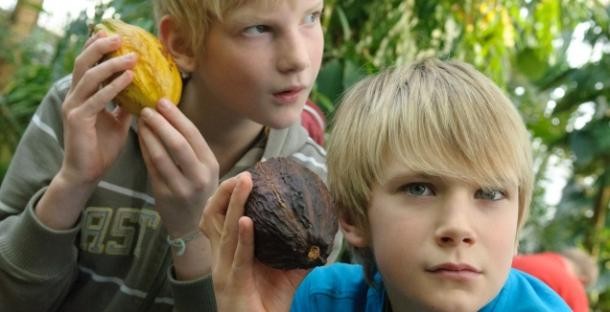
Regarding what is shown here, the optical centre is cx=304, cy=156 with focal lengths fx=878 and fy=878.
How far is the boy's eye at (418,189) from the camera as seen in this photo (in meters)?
1.23

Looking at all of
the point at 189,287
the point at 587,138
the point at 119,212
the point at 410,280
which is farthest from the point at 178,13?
the point at 587,138

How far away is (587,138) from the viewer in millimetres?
3705

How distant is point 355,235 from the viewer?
1392 mm

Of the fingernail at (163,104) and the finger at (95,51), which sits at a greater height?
the finger at (95,51)

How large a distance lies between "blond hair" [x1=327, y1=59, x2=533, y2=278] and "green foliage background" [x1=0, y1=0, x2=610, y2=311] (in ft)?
1.63

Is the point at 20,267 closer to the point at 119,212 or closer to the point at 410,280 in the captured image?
the point at 119,212

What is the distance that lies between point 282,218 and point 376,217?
17 cm

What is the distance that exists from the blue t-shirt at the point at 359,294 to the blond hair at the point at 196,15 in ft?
1.56

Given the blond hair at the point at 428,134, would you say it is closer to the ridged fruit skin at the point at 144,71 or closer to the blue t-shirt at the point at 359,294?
the blue t-shirt at the point at 359,294

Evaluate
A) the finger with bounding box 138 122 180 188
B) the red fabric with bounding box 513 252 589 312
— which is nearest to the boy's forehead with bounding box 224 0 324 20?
the finger with bounding box 138 122 180 188

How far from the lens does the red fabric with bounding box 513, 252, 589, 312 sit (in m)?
2.97

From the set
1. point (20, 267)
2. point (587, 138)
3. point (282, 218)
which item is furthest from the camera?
point (587, 138)

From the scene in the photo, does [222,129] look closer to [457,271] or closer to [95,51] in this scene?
[95,51]

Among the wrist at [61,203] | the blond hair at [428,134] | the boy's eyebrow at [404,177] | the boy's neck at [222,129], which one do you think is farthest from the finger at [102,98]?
the boy's eyebrow at [404,177]
